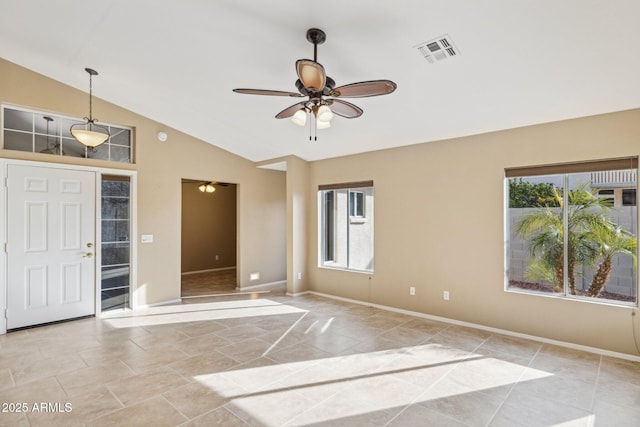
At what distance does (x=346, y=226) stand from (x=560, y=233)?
3.27 metres

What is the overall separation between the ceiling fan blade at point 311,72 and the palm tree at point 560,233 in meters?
3.33

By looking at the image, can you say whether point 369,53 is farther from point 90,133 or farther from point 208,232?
point 208,232

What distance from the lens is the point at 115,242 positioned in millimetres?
5191

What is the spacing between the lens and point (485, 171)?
4.35 meters

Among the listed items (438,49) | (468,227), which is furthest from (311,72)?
(468,227)

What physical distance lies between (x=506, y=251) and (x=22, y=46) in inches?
247

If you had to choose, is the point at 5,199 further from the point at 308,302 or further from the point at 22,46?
the point at 308,302

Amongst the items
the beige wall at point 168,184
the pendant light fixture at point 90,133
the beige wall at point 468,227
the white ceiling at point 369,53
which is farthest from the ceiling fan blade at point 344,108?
the beige wall at point 168,184

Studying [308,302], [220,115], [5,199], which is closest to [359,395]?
[308,302]

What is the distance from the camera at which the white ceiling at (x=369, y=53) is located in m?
2.57

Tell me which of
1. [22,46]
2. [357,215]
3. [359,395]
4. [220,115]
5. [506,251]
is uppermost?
[22,46]

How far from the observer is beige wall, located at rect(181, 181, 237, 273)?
8.83 m

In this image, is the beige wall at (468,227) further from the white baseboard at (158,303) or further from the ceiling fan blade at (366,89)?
the white baseboard at (158,303)

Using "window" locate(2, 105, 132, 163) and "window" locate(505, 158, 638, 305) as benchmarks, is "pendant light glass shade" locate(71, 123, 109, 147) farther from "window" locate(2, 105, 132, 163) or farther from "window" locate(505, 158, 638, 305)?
"window" locate(505, 158, 638, 305)
